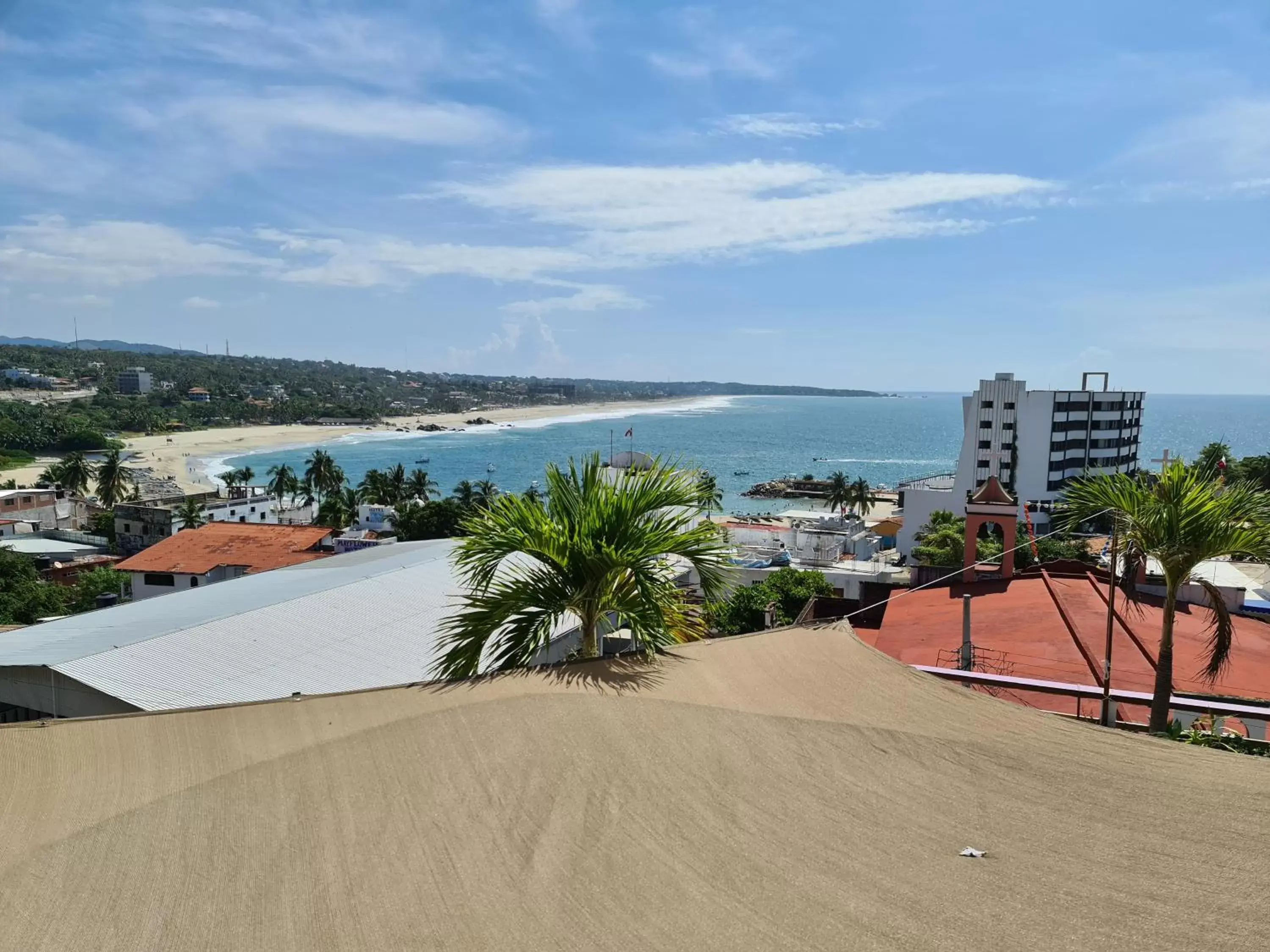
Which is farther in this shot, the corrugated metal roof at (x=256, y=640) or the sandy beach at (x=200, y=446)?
the sandy beach at (x=200, y=446)

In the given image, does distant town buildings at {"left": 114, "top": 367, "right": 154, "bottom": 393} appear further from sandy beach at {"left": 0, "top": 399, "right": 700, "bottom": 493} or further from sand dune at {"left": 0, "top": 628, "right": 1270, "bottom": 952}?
sand dune at {"left": 0, "top": 628, "right": 1270, "bottom": 952}

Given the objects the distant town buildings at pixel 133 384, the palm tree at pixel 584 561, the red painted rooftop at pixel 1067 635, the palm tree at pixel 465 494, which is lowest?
the palm tree at pixel 465 494

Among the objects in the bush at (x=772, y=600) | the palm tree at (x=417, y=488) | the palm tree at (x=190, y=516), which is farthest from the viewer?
the palm tree at (x=417, y=488)

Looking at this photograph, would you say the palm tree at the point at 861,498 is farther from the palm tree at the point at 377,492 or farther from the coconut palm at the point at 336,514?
the coconut palm at the point at 336,514

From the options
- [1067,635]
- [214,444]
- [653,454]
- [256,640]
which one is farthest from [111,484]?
[653,454]

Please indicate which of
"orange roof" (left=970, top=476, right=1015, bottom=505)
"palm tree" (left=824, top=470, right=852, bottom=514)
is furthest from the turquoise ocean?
"orange roof" (left=970, top=476, right=1015, bottom=505)

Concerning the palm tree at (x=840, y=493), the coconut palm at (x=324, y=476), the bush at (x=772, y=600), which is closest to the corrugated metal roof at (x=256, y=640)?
the bush at (x=772, y=600)

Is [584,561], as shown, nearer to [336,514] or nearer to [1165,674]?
[1165,674]
